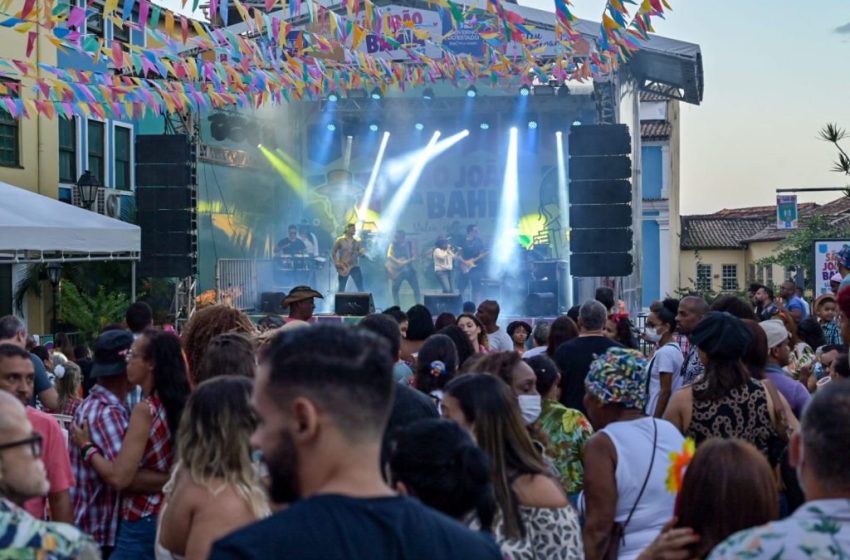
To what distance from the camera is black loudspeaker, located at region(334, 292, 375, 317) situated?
20.9 m

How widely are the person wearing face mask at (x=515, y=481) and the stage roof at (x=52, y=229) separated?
9586 mm

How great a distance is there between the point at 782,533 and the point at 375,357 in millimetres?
926

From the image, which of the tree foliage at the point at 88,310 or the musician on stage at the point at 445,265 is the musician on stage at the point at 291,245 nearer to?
the musician on stage at the point at 445,265

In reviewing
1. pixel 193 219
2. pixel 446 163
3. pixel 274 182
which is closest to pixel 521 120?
A: pixel 446 163

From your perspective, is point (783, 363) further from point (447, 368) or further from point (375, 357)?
point (375, 357)

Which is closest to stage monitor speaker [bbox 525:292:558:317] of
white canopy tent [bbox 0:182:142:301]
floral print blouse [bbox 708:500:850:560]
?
white canopy tent [bbox 0:182:142:301]

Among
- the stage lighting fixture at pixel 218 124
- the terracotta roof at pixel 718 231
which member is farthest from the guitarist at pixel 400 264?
the terracotta roof at pixel 718 231

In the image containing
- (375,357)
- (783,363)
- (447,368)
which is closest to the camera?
(375,357)

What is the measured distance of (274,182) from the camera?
24750 millimetres

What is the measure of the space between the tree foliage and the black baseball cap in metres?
14.7

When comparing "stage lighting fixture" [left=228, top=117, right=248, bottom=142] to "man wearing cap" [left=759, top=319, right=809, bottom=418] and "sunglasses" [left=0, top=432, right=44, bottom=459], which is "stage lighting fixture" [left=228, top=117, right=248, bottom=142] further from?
"sunglasses" [left=0, top=432, right=44, bottom=459]

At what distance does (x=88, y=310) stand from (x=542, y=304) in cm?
819

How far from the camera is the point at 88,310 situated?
19.5 meters

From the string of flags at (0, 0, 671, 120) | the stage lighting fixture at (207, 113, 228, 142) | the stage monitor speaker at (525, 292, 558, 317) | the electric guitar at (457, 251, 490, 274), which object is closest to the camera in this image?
the string of flags at (0, 0, 671, 120)
